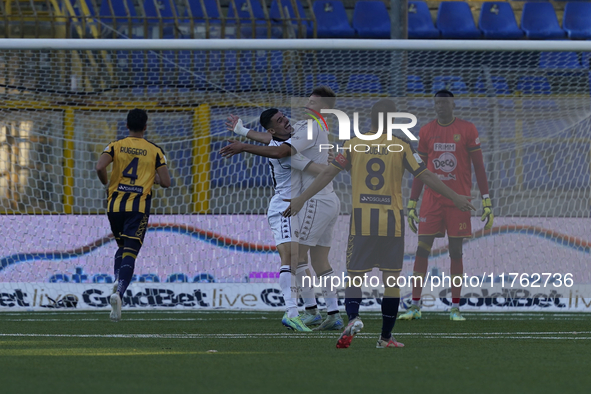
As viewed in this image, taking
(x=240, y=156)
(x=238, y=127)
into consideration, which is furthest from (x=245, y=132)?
(x=240, y=156)

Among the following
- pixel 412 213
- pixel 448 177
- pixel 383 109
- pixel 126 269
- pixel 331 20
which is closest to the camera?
pixel 383 109

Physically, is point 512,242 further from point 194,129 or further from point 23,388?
point 23,388

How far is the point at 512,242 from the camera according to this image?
347 inches

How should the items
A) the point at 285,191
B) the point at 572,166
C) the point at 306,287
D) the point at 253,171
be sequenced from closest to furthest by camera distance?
the point at 285,191 → the point at 306,287 → the point at 572,166 → the point at 253,171

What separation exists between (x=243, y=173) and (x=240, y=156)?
0.97 feet

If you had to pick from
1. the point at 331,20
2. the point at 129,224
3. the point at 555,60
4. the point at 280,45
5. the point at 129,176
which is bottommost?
the point at 129,224

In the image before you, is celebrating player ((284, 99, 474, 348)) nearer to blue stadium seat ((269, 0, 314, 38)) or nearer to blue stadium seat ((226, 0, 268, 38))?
blue stadium seat ((226, 0, 268, 38))

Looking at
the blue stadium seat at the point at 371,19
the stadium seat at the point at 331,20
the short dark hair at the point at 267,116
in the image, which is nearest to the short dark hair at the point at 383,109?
the short dark hair at the point at 267,116

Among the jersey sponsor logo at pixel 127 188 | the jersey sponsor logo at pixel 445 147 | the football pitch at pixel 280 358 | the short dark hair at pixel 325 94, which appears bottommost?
the football pitch at pixel 280 358

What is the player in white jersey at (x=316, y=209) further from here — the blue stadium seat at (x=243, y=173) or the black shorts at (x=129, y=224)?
the blue stadium seat at (x=243, y=173)

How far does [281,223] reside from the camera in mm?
6211

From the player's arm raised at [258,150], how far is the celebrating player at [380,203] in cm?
73

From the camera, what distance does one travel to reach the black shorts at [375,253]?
484 cm

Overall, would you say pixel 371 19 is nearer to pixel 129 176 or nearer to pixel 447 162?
pixel 447 162
